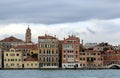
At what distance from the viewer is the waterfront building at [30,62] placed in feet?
305

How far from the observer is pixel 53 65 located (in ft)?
303

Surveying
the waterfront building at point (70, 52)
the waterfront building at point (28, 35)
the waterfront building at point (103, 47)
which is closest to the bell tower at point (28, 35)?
the waterfront building at point (28, 35)

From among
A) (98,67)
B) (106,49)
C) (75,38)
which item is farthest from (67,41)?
(106,49)

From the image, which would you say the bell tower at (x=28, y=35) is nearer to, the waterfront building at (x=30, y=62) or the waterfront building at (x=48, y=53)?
the waterfront building at (x=30, y=62)

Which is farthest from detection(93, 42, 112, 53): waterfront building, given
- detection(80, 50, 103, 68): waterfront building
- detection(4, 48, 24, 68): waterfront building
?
detection(4, 48, 24, 68): waterfront building

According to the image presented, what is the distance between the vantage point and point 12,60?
94312mm

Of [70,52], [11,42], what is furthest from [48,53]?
[11,42]

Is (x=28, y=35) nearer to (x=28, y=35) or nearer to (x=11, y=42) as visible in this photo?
(x=28, y=35)

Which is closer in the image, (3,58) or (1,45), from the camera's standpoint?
(3,58)

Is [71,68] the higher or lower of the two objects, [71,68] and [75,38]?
the lower

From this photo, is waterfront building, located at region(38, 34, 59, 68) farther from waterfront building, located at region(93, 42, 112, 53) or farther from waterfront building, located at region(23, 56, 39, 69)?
waterfront building, located at region(93, 42, 112, 53)

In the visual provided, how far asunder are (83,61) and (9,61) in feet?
51.7

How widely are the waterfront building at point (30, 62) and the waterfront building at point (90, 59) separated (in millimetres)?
9636

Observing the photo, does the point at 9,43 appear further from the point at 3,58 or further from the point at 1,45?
the point at 3,58
